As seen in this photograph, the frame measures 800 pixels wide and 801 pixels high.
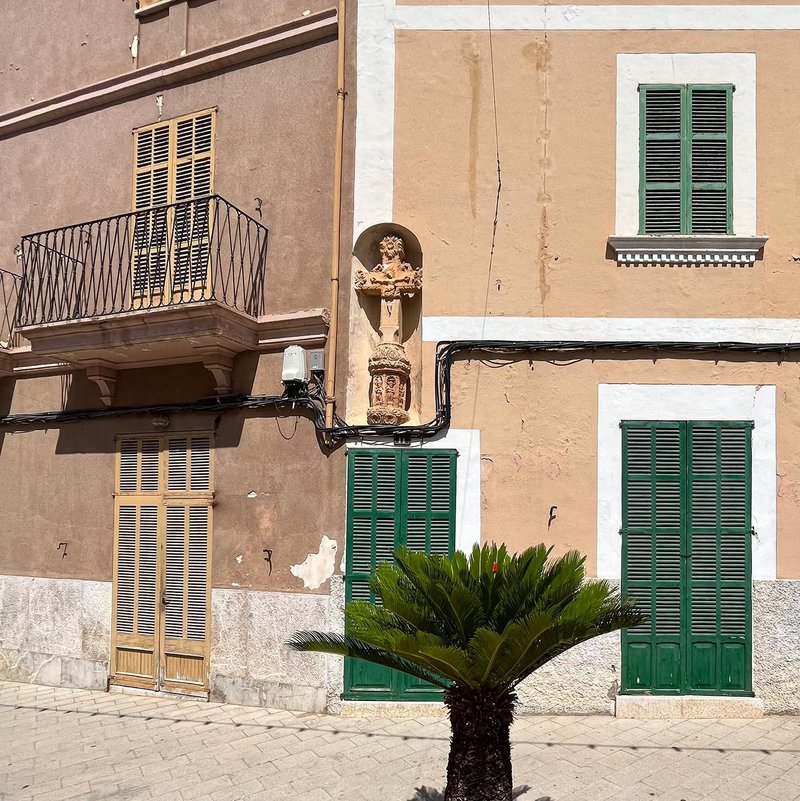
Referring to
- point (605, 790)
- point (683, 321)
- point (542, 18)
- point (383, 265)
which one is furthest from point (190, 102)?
point (605, 790)

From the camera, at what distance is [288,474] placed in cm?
860

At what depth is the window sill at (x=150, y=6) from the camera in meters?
9.73

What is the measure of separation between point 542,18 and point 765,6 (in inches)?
87.0

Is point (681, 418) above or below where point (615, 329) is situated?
below

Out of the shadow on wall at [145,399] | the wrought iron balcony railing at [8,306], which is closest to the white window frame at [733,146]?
the shadow on wall at [145,399]

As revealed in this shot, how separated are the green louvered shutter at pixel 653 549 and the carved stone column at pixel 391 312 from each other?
90.0 inches

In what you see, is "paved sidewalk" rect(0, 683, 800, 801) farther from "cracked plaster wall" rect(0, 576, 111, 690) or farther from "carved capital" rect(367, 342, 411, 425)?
"carved capital" rect(367, 342, 411, 425)

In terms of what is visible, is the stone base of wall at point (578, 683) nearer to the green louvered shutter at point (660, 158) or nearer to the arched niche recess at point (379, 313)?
the arched niche recess at point (379, 313)

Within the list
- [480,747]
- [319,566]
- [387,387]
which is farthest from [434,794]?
[387,387]

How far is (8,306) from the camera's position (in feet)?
35.1

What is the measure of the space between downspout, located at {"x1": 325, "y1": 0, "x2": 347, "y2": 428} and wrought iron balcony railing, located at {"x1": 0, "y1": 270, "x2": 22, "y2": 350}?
15.3 ft

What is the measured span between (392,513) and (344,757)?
232cm

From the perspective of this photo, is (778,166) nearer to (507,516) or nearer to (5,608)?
(507,516)

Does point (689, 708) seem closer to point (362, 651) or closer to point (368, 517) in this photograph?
point (368, 517)
